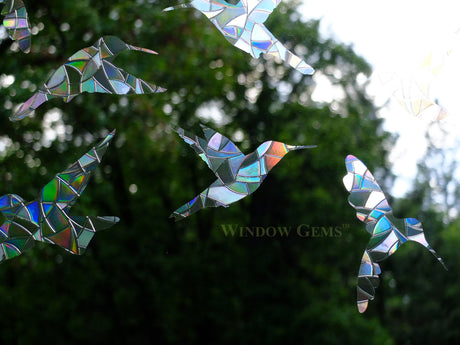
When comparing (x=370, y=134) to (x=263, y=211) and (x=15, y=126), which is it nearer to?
(x=263, y=211)

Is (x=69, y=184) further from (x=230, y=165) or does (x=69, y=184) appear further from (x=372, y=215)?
(x=372, y=215)

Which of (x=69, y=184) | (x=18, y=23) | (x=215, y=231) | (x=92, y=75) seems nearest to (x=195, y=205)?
(x=69, y=184)

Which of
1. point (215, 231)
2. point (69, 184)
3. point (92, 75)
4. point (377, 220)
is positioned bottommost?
point (215, 231)

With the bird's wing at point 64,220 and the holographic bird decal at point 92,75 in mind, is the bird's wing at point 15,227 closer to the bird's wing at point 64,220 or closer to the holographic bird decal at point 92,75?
the bird's wing at point 64,220

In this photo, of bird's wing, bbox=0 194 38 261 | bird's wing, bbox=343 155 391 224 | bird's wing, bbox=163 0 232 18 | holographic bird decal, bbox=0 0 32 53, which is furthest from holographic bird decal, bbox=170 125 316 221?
holographic bird decal, bbox=0 0 32 53

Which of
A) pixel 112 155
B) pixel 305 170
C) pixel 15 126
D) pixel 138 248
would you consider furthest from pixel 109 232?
pixel 305 170

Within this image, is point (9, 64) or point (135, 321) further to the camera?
point (135, 321)

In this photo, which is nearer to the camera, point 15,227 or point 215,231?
point 15,227
